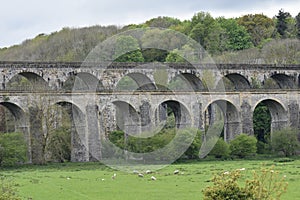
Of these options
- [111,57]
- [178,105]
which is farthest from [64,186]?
[111,57]

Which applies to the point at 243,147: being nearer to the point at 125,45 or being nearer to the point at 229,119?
the point at 229,119

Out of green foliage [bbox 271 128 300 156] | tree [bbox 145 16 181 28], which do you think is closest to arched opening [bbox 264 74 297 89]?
green foliage [bbox 271 128 300 156]

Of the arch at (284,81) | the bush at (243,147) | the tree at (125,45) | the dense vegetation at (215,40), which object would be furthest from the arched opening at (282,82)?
the bush at (243,147)

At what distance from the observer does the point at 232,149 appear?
55.8 meters

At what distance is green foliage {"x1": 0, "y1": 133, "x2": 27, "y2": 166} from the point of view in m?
48.7

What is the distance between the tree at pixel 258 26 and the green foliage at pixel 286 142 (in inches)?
1782

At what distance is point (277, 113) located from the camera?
6444 centimetres

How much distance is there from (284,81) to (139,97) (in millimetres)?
22373

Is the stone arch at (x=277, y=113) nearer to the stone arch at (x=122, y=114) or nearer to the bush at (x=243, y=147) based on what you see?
the bush at (x=243, y=147)

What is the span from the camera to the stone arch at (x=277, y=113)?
209 feet

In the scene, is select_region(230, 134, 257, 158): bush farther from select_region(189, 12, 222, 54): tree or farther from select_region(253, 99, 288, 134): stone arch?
select_region(189, 12, 222, 54): tree

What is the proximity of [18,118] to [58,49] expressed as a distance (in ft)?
152

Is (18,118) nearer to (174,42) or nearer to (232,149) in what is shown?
(232,149)

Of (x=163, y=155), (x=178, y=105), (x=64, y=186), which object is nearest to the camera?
(x=64, y=186)
